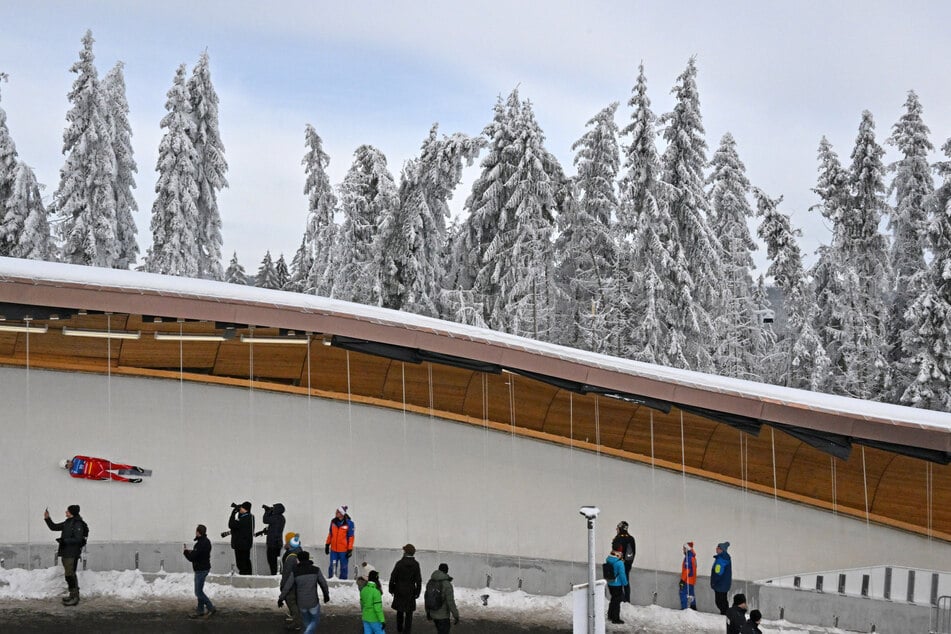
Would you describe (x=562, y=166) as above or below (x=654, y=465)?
above

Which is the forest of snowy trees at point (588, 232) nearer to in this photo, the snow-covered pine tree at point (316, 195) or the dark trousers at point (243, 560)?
the snow-covered pine tree at point (316, 195)

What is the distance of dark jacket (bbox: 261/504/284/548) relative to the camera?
1377cm

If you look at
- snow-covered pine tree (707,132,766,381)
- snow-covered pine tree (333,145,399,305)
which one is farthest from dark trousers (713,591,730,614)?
snow-covered pine tree (333,145,399,305)

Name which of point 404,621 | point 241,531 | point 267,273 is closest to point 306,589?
point 404,621

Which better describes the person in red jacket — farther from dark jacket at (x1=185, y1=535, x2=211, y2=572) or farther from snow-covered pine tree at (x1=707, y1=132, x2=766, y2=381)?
snow-covered pine tree at (x1=707, y1=132, x2=766, y2=381)

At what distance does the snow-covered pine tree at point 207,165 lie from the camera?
3788 centimetres

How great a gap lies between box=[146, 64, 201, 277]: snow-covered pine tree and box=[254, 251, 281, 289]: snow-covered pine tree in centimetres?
2545

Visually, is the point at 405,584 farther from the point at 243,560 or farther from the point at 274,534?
the point at 243,560

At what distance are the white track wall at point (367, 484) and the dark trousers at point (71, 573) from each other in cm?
251

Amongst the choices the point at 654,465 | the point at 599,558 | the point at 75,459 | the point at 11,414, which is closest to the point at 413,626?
the point at 599,558

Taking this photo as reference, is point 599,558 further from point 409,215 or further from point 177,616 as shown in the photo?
point 409,215

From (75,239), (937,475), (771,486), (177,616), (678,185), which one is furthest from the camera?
(75,239)

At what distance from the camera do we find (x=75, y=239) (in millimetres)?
34562

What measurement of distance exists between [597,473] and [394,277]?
67.2 ft
